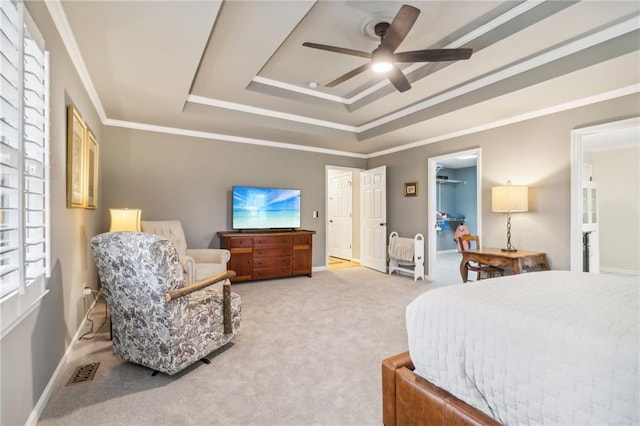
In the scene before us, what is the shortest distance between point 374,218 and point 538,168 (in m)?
2.91

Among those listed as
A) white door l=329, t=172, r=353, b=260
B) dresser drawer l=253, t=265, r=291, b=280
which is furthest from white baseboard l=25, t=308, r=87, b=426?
white door l=329, t=172, r=353, b=260

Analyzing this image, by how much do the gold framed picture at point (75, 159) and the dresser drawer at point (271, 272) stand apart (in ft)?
8.56

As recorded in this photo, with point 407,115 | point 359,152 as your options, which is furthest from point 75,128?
point 359,152

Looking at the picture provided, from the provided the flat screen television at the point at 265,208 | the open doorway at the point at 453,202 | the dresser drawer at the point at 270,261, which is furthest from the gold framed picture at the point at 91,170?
the open doorway at the point at 453,202

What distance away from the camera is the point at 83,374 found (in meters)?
2.10

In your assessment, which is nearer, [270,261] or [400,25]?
[400,25]

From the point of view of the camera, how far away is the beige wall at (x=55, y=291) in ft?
4.60

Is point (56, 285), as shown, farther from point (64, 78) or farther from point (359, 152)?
point (359, 152)

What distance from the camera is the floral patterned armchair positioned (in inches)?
74.7

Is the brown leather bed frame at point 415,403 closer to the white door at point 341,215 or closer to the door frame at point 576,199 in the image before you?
the door frame at point 576,199

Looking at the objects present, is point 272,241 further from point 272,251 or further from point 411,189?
point 411,189

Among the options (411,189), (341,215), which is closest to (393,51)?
(411,189)

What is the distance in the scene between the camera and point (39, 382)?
1.70 m

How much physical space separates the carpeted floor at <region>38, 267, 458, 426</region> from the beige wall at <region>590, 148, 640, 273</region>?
5.06 metres
